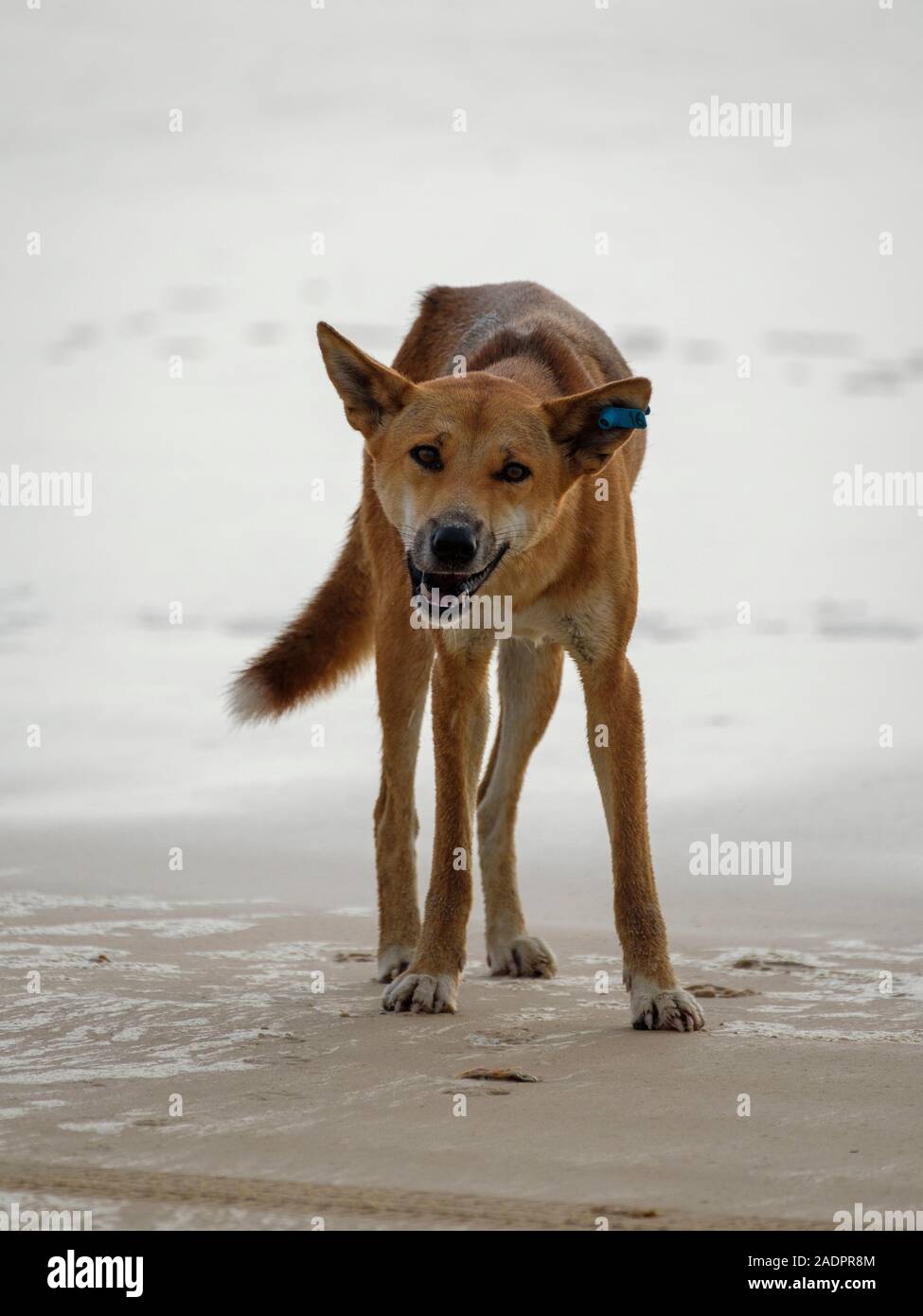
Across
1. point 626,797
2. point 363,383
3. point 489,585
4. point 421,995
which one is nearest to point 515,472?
point 489,585

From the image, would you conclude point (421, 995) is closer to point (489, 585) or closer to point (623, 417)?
point (489, 585)

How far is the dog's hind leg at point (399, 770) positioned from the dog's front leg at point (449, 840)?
593mm

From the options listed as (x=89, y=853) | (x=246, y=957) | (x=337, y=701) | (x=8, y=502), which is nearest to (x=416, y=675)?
(x=246, y=957)

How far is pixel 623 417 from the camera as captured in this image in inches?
220

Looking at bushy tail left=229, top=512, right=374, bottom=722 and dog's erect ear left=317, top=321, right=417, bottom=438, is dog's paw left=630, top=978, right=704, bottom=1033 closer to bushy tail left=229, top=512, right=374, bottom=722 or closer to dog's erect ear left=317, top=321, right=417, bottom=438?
dog's erect ear left=317, top=321, right=417, bottom=438

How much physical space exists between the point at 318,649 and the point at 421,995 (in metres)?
1.92

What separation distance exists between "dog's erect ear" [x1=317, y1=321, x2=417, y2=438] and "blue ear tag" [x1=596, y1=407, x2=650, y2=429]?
606 mm

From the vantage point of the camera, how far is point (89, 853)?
8.27 metres

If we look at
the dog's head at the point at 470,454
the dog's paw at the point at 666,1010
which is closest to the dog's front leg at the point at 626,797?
the dog's paw at the point at 666,1010

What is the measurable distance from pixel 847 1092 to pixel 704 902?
3283 millimetres

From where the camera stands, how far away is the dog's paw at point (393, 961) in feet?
21.0

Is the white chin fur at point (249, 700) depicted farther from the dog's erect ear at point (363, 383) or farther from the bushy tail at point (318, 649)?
the dog's erect ear at point (363, 383)

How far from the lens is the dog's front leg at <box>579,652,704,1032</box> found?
5586 mm
